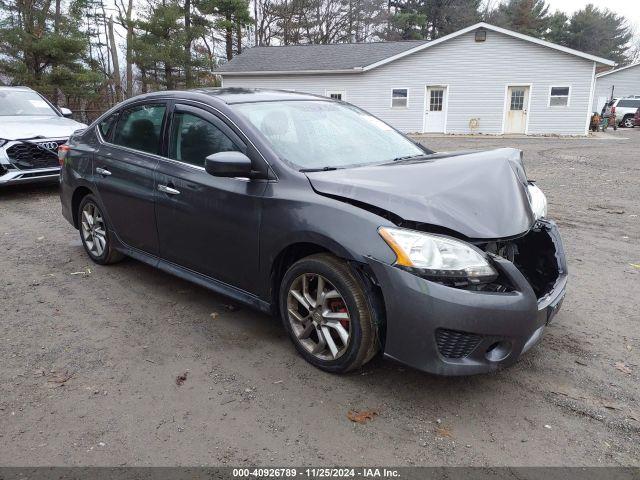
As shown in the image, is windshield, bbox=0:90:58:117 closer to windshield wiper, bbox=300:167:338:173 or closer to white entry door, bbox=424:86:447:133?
windshield wiper, bbox=300:167:338:173

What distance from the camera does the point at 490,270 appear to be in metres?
2.64

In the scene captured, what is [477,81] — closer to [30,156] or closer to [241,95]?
[30,156]

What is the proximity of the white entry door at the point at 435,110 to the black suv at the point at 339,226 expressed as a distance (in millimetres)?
22054

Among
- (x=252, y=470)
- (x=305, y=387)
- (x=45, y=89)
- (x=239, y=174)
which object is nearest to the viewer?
(x=252, y=470)

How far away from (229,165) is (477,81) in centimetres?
2372

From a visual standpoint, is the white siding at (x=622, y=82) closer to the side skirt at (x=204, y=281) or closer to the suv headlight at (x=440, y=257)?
the side skirt at (x=204, y=281)

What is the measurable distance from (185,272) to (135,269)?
4.17ft

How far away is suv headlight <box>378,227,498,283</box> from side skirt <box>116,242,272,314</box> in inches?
44.0

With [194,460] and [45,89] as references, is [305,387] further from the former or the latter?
[45,89]

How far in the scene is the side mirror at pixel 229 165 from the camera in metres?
3.13

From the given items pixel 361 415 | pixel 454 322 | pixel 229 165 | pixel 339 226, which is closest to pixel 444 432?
pixel 361 415

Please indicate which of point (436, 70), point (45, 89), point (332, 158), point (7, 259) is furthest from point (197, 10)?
point (332, 158)

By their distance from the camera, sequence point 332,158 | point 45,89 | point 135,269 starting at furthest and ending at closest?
point 45,89
point 135,269
point 332,158

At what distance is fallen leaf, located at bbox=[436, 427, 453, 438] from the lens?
2.58 metres
